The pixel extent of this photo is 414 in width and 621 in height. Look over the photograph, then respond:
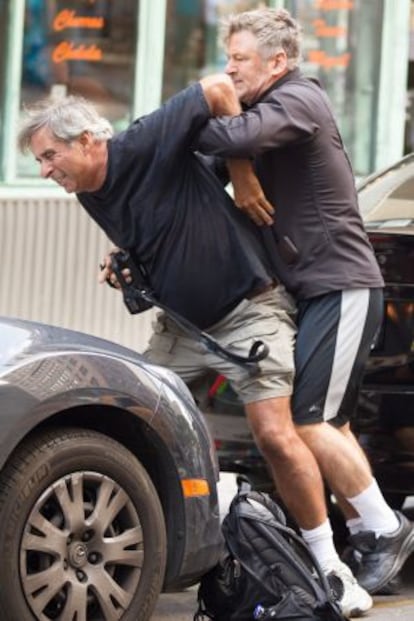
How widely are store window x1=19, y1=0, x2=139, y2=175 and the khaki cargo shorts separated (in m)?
5.25

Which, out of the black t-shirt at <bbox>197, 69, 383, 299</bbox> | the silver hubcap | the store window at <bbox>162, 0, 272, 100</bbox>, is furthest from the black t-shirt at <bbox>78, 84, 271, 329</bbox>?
the store window at <bbox>162, 0, 272, 100</bbox>

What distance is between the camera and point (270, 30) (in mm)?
6062

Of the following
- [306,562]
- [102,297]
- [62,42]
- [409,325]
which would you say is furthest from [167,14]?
[306,562]

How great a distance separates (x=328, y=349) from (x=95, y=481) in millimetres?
1149

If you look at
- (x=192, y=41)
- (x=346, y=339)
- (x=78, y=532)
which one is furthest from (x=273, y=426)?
(x=192, y=41)

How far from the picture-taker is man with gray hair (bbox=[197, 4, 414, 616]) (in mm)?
6086

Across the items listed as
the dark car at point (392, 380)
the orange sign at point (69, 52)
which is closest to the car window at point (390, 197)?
the dark car at point (392, 380)

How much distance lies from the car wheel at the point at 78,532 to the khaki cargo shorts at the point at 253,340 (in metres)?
0.71

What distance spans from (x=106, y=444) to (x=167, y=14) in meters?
6.84

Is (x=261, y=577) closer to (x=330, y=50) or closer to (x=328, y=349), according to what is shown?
(x=328, y=349)

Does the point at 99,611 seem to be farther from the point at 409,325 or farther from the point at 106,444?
the point at 409,325

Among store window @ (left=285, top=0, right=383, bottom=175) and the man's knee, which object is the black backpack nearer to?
the man's knee

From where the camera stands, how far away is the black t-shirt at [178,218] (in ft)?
19.3

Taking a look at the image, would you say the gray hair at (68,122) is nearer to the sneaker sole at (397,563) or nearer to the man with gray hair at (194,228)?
the man with gray hair at (194,228)
